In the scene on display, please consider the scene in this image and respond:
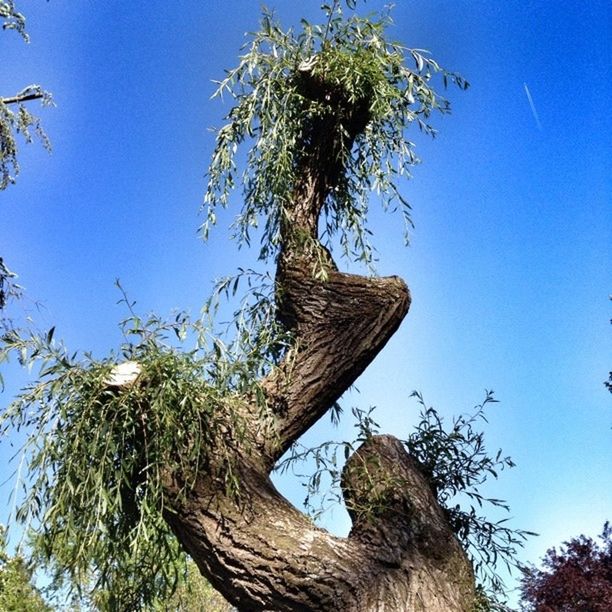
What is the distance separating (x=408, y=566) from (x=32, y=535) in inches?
70.3

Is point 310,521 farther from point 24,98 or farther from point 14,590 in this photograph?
point 14,590

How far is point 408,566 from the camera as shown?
11.2 feet

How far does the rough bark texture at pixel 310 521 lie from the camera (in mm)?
3285

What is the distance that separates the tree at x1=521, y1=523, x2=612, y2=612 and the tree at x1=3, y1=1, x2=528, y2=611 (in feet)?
20.1

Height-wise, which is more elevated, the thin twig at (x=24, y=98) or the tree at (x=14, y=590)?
the thin twig at (x=24, y=98)

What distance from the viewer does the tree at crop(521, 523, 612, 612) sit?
9148mm

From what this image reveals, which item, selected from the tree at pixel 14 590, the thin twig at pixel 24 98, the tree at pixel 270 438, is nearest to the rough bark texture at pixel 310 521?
the tree at pixel 270 438

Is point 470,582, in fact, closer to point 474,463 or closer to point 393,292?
point 474,463

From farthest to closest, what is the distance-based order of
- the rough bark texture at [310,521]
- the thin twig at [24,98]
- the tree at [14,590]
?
the tree at [14,590] < the thin twig at [24,98] < the rough bark texture at [310,521]

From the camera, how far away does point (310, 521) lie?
11.4 ft

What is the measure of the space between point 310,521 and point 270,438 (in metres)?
0.51

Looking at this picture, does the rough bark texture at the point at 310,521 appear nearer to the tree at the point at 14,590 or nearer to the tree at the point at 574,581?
the tree at the point at 574,581

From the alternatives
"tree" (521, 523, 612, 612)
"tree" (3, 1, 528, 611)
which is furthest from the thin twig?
"tree" (521, 523, 612, 612)

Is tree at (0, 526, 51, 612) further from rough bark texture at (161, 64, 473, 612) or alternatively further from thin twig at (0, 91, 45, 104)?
rough bark texture at (161, 64, 473, 612)
